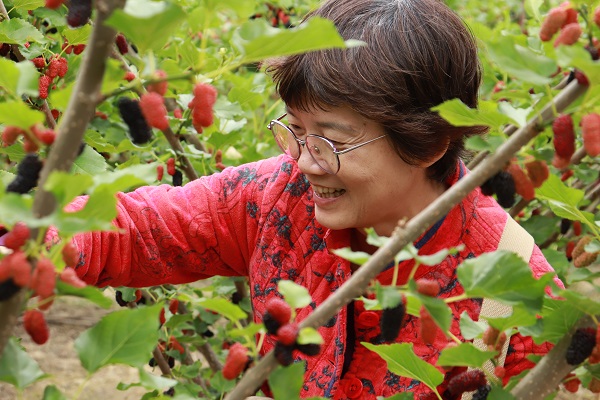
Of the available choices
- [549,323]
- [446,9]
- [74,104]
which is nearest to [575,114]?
[549,323]

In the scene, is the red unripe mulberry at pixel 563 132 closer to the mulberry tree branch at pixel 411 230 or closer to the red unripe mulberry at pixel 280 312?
the mulberry tree branch at pixel 411 230

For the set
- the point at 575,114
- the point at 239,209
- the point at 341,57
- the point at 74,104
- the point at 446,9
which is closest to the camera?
the point at 74,104

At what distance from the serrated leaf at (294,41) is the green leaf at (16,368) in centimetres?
44

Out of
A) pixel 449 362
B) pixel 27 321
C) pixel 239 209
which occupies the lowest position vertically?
pixel 239 209

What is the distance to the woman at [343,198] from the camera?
1739 mm

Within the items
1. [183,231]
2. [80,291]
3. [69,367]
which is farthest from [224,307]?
[69,367]

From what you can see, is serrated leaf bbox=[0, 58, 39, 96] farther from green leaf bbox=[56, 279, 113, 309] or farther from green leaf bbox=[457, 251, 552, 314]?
green leaf bbox=[457, 251, 552, 314]

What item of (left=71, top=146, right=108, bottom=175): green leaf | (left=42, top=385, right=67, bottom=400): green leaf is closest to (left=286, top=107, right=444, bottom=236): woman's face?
(left=71, top=146, right=108, bottom=175): green leaf

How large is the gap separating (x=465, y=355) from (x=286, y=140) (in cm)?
102

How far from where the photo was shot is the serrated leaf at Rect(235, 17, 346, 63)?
2.72 ft

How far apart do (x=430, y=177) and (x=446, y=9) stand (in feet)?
1.35

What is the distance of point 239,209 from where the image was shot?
6.69 ft

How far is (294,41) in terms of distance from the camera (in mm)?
850

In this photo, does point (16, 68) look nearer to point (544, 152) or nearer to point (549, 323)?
point (544, 152)
